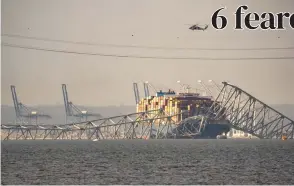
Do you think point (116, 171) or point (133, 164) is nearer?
point (116, 171)

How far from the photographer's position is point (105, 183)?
238 feet

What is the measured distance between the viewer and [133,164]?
336 ft

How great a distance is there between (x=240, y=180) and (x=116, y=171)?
1802 cm

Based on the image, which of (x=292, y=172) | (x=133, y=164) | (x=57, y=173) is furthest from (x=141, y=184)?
(x=133, y=164)

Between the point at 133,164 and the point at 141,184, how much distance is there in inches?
1225

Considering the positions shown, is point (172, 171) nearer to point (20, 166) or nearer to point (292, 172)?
point (292, 172)

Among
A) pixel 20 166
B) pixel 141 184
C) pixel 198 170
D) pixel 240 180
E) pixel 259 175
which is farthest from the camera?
pixel 20 166

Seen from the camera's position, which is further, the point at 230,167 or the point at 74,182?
the point at 230,167

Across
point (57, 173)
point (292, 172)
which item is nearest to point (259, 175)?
point (292, 172)

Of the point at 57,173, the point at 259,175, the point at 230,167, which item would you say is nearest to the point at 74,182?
the point at 57,173

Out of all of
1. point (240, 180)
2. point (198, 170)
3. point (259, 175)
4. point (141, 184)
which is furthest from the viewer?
point (198, 170)

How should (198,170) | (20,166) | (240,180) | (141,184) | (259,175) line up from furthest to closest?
(20,166), (198,170), (259,175), (240,180), (141,184)

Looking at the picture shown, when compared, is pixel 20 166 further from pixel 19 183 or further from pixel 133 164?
pixel 19 183

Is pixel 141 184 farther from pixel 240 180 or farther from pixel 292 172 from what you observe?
pixel 292 172
